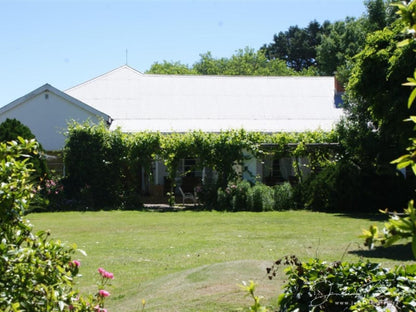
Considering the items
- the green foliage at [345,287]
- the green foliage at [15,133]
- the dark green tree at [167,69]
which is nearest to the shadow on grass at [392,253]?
the green foliage at [345,287]

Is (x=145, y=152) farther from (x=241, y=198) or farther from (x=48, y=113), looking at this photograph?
(x=48, y=113)

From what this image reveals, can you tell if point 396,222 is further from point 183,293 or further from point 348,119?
point 348,119

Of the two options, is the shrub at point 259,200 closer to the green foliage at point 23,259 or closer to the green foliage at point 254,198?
the green foliage at point 254,198

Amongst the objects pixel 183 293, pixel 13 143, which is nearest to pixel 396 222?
pixel 13 143

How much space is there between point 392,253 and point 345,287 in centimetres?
769

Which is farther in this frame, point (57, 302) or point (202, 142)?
point (202, 142)

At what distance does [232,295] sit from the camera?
751 centimetres

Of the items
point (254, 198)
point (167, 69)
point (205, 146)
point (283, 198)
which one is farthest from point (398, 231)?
point (167, 69)

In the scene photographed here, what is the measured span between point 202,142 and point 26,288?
2112cm

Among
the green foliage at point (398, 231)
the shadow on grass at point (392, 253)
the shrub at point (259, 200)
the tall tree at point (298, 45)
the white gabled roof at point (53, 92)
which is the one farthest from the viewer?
the tall tree at point (298, 45)

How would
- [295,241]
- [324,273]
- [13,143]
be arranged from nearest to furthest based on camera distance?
[13,143], [324,273], [295,241]

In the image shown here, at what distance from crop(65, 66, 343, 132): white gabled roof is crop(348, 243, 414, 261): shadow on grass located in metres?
15.2

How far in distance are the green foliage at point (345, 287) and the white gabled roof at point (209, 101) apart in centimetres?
2257

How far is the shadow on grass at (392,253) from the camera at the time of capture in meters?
11.9
